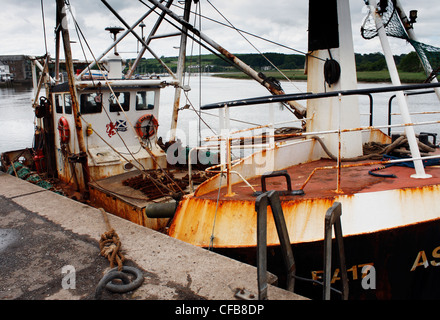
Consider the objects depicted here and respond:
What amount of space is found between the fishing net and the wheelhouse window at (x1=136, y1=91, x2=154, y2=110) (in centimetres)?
562

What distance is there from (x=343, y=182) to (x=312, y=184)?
0.38 meters

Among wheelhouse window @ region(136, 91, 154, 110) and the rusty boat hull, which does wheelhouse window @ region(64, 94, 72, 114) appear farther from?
the rusty boat hull

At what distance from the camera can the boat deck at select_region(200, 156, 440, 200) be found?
13.9 feet

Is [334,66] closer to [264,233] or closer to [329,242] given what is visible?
[329,242]

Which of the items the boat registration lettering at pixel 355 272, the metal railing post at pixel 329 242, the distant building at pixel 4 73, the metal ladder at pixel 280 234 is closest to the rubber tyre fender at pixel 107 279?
the metal ladder at pixel 280 234

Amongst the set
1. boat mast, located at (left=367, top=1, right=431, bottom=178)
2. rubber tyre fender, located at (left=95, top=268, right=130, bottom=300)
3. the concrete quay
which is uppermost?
boat mast, located at (left=367, top=1, right=431, bottom=178)

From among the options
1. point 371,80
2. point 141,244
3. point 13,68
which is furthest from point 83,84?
point 13,68

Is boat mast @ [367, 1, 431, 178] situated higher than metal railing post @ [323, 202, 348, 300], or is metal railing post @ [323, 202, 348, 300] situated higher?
boat mast @ [367, 1, 431, 178]

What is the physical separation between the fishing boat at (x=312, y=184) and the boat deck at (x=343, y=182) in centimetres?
2

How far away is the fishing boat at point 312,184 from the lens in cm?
389

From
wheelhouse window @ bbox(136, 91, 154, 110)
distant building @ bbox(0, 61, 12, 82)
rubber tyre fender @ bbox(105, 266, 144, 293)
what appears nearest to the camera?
rubber tyre fender @ bbox(105, 266, 144, 293)

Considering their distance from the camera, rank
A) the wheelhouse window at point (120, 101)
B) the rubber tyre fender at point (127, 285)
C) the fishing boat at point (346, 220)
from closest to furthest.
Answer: the rubber tyre fender at point (127, 285) → the fishing boat at point (346, 220) → the wheelhouse window at point (120, 101)

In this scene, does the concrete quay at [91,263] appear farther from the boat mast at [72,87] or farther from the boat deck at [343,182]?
the boat mast at [72,87]

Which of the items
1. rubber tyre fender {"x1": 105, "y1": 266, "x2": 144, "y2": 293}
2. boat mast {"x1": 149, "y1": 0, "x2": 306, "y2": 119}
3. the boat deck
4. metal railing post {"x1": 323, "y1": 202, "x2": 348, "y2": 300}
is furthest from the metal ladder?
boat mast {"x1": 149, "y1": 0, "x2": 306, "y2": 119}
